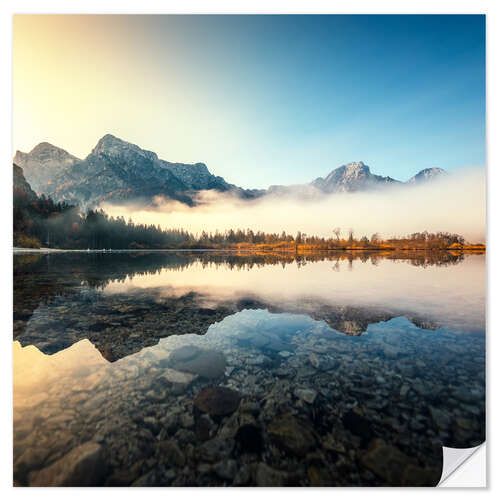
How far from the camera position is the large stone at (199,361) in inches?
190

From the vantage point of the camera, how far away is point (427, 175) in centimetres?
1113

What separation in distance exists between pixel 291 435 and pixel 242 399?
1.06 meters

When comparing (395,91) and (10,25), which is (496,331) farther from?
(10,25)

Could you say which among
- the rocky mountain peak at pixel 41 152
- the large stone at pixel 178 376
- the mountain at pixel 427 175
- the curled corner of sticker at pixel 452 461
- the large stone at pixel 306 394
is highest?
the rocky mountain peak at pixel 41 152

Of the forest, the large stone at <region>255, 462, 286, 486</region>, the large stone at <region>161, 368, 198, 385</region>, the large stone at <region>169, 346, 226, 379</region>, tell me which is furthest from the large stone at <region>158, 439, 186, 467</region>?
the forest

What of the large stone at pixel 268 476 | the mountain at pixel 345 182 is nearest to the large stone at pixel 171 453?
the large stone at pixel 268 476

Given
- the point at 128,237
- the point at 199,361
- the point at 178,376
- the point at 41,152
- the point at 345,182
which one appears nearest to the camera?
the point at 178,376

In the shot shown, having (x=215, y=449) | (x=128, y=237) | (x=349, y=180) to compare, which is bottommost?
(x=215, y=449)

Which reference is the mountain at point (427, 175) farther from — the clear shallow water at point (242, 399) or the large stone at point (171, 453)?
the large stone at point (171, 453)

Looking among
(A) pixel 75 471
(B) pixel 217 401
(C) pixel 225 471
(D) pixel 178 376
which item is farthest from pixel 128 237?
(C) pixel 225 471

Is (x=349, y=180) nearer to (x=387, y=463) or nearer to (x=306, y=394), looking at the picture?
(x=306, y=394)

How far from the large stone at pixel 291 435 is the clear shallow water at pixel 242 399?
0.05 feet

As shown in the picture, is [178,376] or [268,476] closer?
[268,476]

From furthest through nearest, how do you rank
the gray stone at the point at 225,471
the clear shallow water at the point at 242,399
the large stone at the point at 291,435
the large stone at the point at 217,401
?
the large stone at the point at 217,401 → the large stone at the point at 291,435 → the clear shallow water at the point at 242,399 → the gray stone at the point at 225,471
